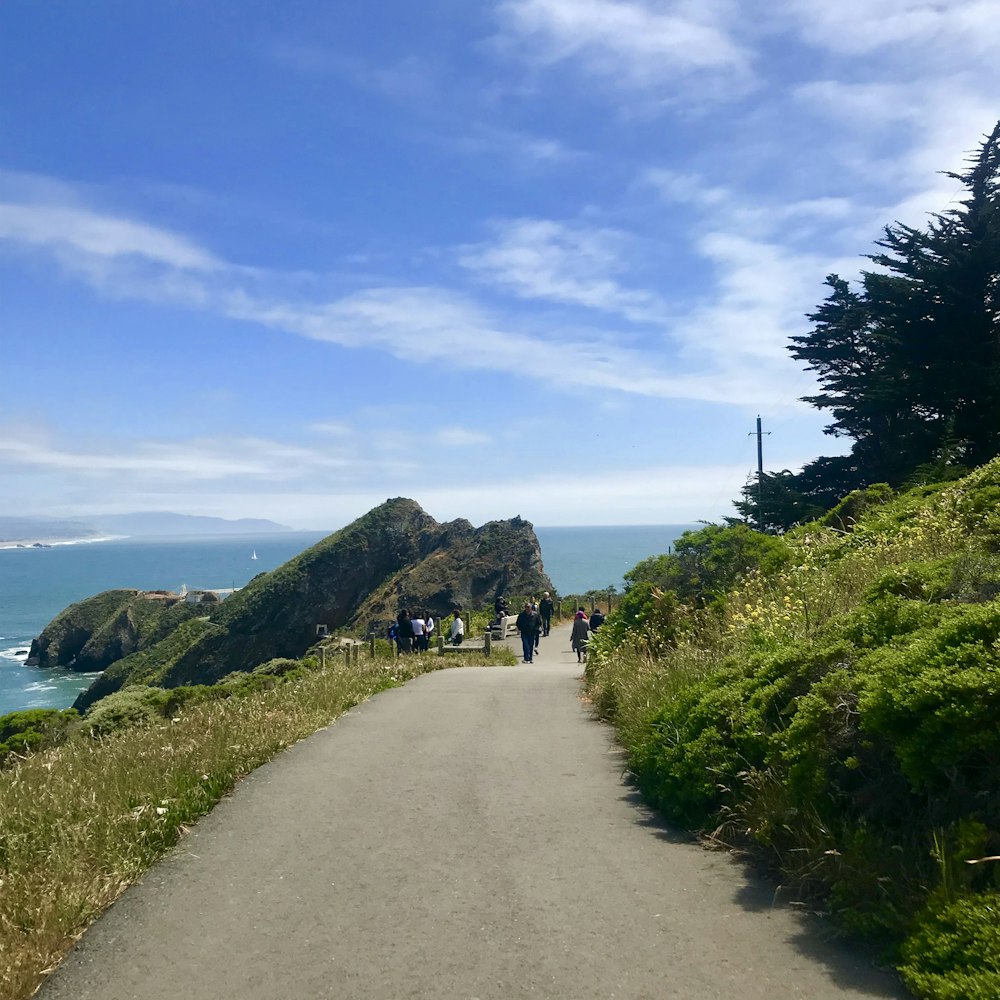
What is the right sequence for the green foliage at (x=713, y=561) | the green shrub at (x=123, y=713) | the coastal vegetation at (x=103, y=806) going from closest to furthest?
the coastal vegetation at (x=103, y=806) < the green foliage at (x=713, y=561) < the green shrub at (x=123, y=713)

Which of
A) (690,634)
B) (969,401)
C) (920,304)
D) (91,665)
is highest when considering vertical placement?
(920,304)

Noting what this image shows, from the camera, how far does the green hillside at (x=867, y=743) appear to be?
4289mm

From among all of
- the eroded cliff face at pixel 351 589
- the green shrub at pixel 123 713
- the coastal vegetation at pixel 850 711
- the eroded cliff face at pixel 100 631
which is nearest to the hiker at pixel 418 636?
the green shrub at pixel 123 713

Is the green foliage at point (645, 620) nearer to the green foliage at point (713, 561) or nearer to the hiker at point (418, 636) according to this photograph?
the green foliage at point (713, 561)

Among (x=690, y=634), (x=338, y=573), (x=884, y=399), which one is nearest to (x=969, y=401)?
(x=884, y=399)

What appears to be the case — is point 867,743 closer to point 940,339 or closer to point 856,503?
point 856,503

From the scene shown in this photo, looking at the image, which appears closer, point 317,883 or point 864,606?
point 317,883

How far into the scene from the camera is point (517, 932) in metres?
4.97

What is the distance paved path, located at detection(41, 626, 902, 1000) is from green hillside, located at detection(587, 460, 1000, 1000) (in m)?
0.32

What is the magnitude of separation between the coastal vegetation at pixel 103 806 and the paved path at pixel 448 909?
173 mm

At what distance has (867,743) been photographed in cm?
524

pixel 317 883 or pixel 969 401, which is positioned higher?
pixel 969 401

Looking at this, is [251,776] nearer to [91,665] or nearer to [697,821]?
[697,821]

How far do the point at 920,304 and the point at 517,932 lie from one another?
27201mm
